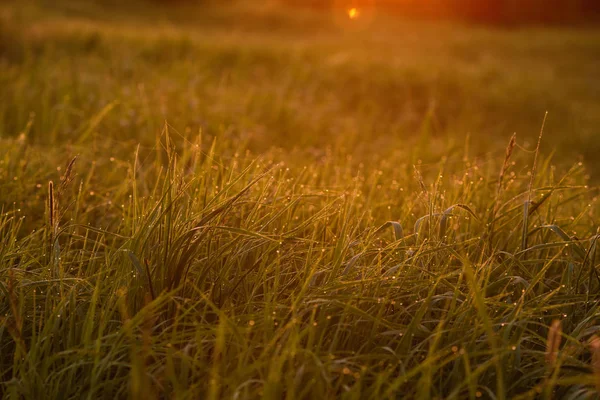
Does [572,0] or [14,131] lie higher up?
[572,0]

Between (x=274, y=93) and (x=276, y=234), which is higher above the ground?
(x=276, y=234)

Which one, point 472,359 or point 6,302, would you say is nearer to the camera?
point 472,359

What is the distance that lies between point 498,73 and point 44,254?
6954mm

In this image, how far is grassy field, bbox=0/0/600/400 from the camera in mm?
1420

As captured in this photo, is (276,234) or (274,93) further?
(274,93)

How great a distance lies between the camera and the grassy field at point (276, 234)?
4.66ft

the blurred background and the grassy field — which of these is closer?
the grassy field

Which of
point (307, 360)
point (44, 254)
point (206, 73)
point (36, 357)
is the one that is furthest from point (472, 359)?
point (206, 73)

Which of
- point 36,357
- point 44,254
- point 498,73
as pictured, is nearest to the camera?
point 36,357

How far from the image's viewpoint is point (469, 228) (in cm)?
209

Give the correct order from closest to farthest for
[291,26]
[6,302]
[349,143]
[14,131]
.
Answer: [6,302] → [14,131] → [349,143] → [291,26]

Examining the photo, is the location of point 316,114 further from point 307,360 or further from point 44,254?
point 307,360

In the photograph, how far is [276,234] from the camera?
179 centimetres

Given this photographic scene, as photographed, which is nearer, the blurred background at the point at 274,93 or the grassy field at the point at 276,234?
the grassy field at the point at 276,234
